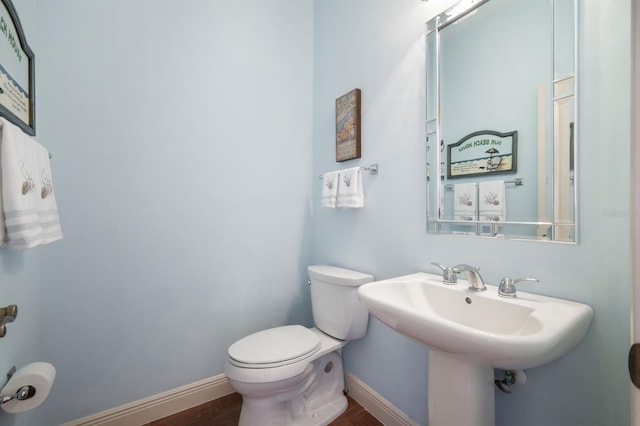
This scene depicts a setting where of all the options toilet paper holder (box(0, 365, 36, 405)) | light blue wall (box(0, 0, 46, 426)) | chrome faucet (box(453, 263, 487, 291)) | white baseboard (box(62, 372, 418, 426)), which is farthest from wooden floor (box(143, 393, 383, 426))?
chrome faucet (box(453, 263, 487, 291))

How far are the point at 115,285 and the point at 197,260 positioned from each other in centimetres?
38

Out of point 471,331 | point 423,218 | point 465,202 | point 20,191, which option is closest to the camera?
point 471,331

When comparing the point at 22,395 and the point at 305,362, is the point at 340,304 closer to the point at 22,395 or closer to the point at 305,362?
the point at 305,362

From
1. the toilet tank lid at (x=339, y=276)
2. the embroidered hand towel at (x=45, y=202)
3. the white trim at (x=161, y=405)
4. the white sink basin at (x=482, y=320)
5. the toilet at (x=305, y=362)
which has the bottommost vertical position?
the white trim at (x=161, y=405)

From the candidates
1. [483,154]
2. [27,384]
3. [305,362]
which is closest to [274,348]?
[305,362]

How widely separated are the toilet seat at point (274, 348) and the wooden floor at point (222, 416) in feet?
1.47

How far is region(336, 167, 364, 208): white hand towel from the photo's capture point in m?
1.45

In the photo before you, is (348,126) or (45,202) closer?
(45,202)

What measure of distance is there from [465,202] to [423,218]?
0.18 metres

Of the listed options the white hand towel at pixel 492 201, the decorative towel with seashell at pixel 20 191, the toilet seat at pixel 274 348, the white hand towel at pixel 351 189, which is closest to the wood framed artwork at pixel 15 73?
the decorative towel with seashell at pixel 20 191

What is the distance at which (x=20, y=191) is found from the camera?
0.74m

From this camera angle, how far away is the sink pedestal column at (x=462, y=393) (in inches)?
31.7

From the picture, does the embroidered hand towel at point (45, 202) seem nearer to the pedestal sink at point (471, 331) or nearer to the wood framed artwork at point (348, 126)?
the pedestal sink at point (471, 331)

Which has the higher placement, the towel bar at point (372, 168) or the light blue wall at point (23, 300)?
the towel bar at point (372, 168)
